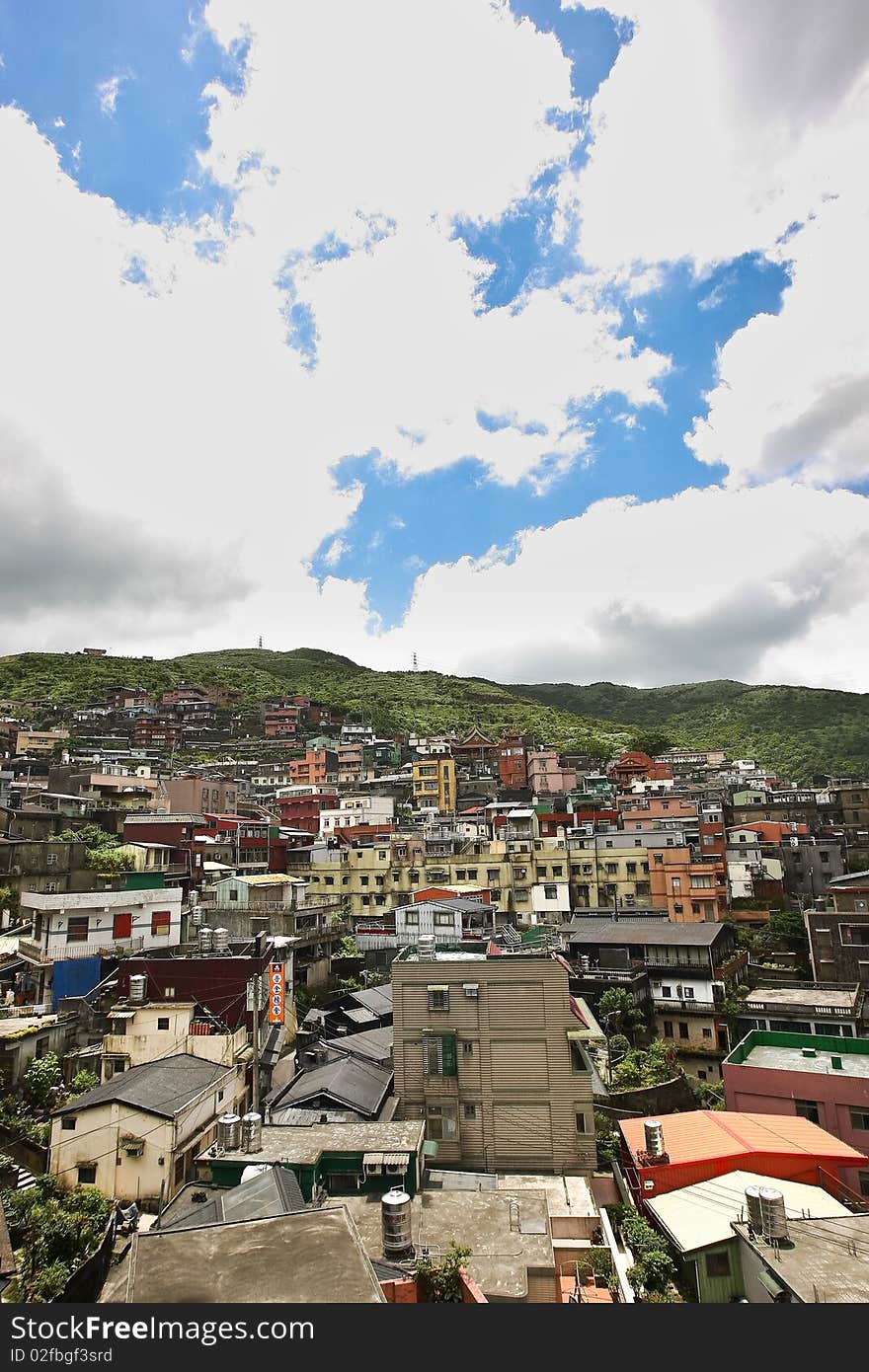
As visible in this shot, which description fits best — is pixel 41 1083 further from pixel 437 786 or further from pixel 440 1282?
pixel 437 786

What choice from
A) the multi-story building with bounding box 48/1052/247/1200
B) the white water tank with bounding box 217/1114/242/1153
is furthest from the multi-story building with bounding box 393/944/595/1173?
the multi-story building with bounding box 48/1052/247/1200

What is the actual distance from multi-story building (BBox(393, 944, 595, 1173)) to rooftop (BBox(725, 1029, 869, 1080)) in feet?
32.1

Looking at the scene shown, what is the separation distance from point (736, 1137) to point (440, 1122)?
9570 mm

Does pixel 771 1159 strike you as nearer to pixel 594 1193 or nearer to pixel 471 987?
pixel 594 1193

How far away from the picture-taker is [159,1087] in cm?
2122

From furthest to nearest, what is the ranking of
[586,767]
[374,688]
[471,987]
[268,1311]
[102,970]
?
[374,688] → [586,767] → [102,970] → [471,987] → [268,1311]

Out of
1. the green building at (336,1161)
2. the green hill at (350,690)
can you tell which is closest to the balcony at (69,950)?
the green building at (336,1161)

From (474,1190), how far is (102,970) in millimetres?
18232

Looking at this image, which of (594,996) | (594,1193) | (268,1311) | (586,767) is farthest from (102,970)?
(586,767)

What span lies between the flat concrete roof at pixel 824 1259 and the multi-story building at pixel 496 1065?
762 cm

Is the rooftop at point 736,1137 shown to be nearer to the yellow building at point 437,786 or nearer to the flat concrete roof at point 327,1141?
the flat concrete roof at point 327,1141

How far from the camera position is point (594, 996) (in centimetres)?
3844

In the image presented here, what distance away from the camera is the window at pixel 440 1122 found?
2395 cm

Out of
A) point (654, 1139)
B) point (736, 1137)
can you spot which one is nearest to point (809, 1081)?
point (736, 1137)
